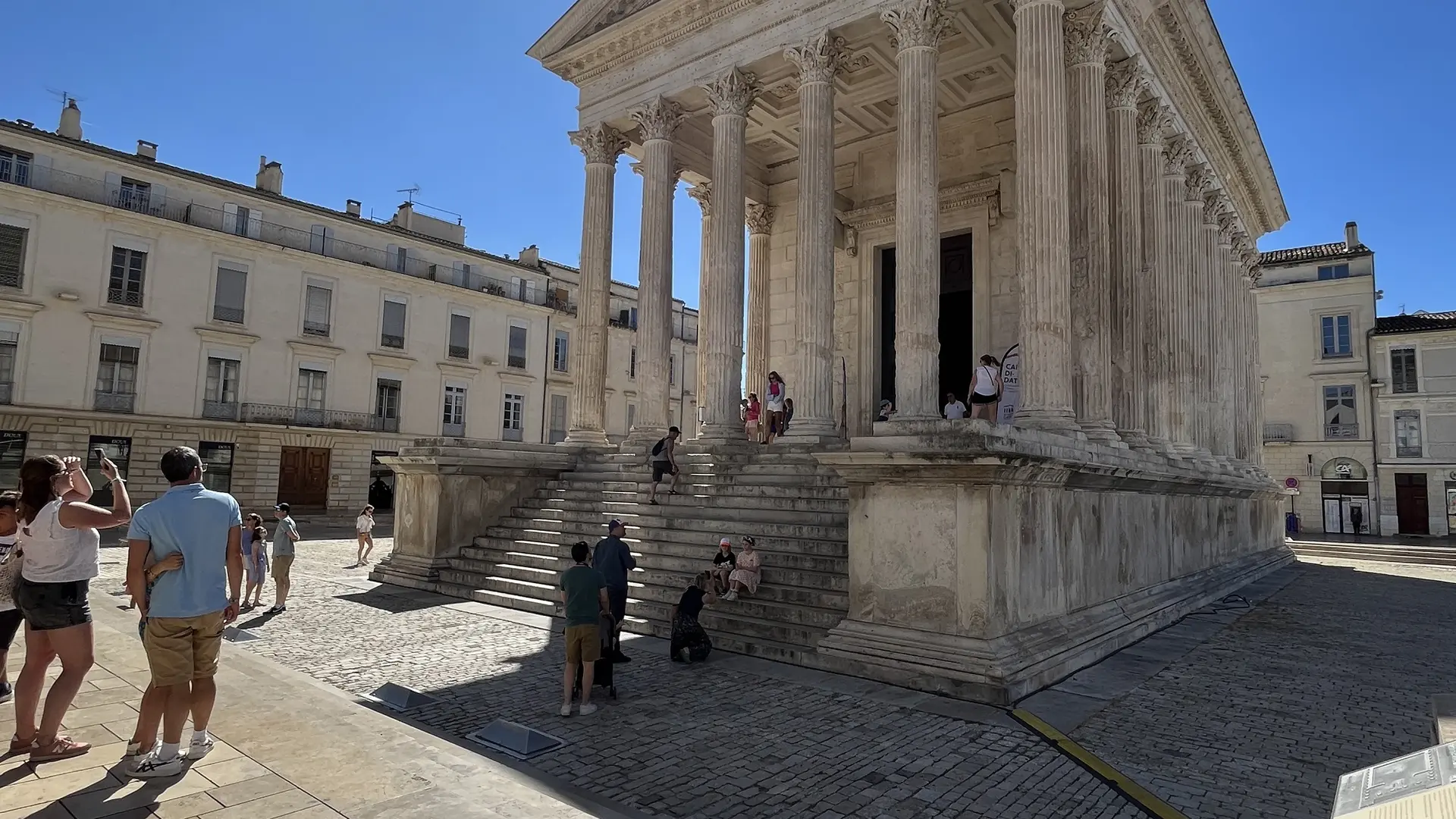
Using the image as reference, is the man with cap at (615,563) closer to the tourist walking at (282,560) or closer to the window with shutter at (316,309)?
the tourist walking at (282,560)

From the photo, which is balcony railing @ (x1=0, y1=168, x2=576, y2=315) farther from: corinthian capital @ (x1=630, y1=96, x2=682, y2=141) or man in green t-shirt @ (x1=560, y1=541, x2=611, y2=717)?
man in green t-shirt @ (x1=560, y1=541, x2=611, y2=717)

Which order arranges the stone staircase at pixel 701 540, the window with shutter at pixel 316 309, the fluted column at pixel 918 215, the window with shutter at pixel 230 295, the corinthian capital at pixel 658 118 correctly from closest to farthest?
the stone staircase at pixel 701 540
the fluted column at pixel 918 215
the corinthian capital at pixel 658 118
the window with shutter at pixel 230 295
the window with shutter at pixel 316 309

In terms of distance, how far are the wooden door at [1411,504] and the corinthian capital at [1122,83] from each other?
3069 cm

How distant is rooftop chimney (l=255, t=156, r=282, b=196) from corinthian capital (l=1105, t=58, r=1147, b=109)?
29623 millimetres

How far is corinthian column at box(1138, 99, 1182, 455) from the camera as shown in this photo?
13969 mm

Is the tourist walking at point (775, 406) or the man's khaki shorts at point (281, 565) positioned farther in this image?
the tourist walking at point (775, 406)

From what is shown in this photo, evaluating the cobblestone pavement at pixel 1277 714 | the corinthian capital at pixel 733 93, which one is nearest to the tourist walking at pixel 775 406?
the corinthian capital at pixel 733 93

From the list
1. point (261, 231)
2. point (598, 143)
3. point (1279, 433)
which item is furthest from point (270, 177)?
point (1279, 433)

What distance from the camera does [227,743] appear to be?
5004 mm

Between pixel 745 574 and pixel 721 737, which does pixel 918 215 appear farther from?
pixel 721 737

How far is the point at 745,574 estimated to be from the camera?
9195 millimetres

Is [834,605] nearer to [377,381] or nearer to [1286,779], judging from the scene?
[1286,779]

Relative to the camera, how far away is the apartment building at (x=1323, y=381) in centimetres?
3497

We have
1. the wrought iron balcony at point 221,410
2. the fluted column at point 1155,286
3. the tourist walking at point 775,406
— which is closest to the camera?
the fluted column at point 1155,286
